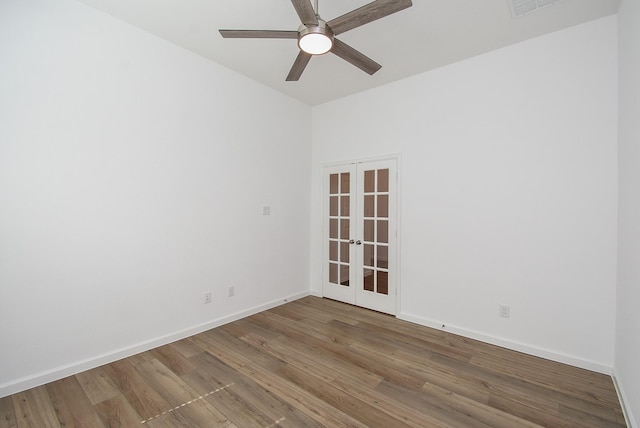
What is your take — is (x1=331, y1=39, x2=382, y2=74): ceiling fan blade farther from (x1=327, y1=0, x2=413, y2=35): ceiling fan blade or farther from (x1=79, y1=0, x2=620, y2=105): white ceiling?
(x1=79, y1=0, x2=620, y2=105): white ceiling

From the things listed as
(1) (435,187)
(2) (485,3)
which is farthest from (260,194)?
(2) (485,3)

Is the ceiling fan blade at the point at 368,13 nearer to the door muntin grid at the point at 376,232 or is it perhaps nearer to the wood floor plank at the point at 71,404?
the door muntin grid at the point at 376,232

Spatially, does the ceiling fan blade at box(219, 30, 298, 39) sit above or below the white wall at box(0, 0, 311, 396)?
above

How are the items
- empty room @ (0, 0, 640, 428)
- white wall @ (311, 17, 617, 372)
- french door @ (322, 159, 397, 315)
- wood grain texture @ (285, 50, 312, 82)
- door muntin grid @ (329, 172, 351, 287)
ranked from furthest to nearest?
door muntin grid @ (329, 172, 351, 287)
french door @ (322, 159, 397, 315)
white wall @ (311, 17, 617, 372)
wood grain texture @ (285, 50, 312, 82)
empty room @ (0, 0, 640, 428)

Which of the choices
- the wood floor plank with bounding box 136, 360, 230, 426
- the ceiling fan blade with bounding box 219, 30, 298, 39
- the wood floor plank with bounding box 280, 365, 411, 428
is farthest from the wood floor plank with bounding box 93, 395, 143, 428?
the ceiling fan blade with bounding box 219, 30, 298, 39

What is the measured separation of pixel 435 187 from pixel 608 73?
5.62 ft

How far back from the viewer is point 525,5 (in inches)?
92.6

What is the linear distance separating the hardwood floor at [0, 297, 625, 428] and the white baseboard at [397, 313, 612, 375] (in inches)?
2.8

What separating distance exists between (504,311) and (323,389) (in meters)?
2.04

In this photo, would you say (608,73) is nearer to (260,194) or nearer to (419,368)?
(419,368)

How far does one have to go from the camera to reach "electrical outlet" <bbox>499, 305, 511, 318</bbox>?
9.60 ft

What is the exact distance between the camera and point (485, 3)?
2.35 meters

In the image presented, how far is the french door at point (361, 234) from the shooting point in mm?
3818

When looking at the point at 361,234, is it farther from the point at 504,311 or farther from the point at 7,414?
the point at 7,414
